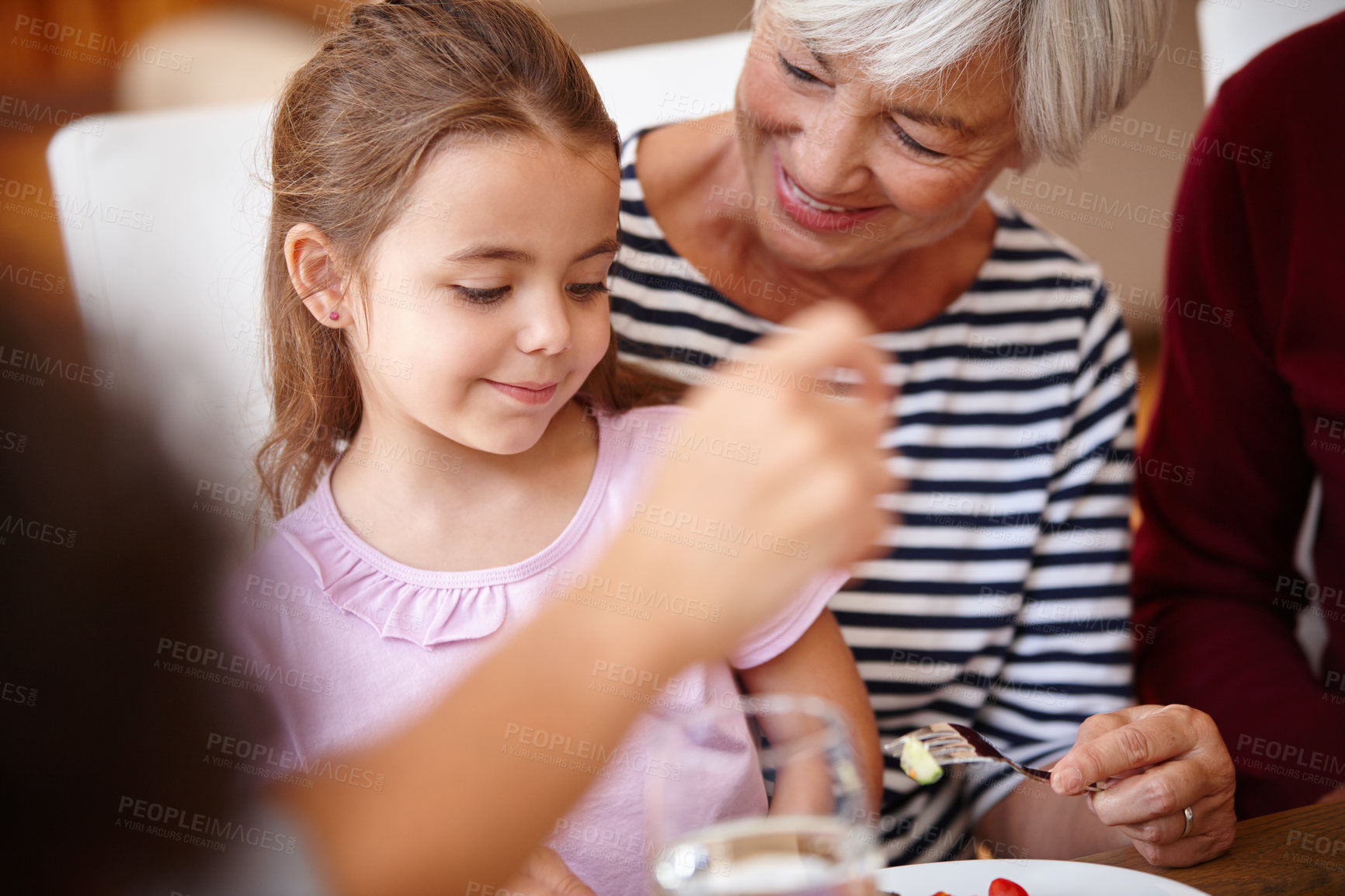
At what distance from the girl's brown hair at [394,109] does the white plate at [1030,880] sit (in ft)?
2.13

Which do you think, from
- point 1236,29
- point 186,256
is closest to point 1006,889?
point 186,256

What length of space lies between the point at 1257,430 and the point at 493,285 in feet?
3.70

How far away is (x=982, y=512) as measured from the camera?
50.3 inches

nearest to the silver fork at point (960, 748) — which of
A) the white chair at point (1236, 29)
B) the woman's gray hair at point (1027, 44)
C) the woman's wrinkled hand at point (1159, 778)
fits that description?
the woman's wrinkled hand at point (1159, 778)

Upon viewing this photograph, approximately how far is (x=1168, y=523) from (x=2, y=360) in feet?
4.51

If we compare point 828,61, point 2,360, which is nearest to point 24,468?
point 2,360

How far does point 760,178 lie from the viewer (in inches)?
45.8

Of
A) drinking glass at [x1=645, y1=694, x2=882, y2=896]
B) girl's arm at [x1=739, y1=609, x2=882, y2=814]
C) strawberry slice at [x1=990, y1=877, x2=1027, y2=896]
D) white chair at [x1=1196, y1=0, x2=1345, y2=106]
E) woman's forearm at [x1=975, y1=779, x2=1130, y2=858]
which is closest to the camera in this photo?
drinking glass at [x1=645, y1=694, x2=882, y2=896]

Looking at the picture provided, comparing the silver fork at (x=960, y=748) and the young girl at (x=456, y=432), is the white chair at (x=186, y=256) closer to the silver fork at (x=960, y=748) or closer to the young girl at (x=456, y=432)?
the young girl at (x=456, y=432)

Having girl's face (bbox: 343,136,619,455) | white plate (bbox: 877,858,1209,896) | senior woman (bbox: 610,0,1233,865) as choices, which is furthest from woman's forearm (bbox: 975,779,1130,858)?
girl's face (bbox: 343,136,619,455)

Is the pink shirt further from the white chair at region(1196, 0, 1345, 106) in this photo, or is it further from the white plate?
the white chair at region(1196, 0, 1345, 106)

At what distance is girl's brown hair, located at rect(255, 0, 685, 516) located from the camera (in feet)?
2.74

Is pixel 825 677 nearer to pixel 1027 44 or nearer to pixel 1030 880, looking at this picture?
pixel 1030 880

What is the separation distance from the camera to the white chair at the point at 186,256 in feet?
2.69
